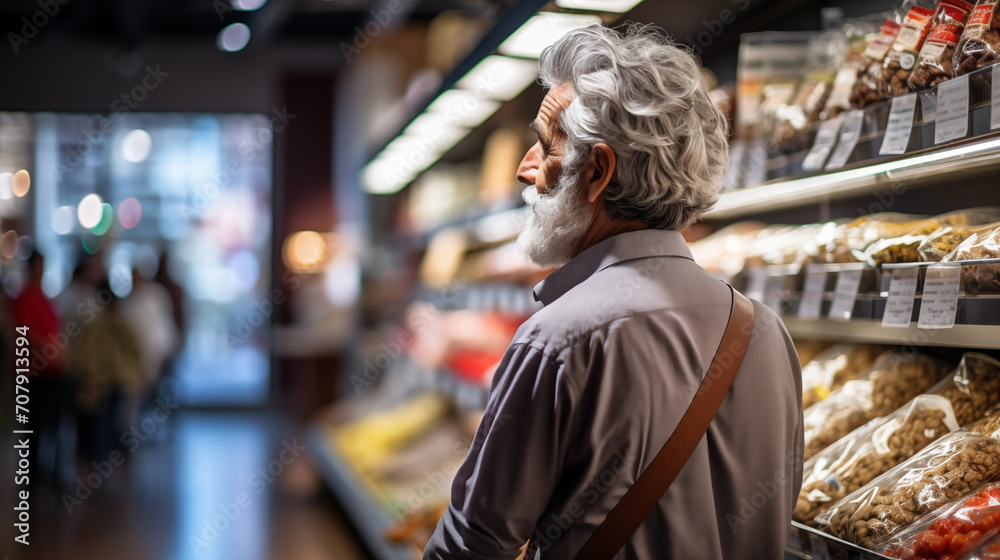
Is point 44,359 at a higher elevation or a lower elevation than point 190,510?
higher

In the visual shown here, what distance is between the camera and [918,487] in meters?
1.33

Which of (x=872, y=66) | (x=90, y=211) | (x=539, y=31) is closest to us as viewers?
(x=872, y=66)

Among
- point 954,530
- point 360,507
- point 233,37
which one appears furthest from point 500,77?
point 233,37

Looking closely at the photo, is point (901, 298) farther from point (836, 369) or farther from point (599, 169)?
point (599, 169)

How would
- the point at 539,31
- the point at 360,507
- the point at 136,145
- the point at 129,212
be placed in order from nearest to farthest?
the point at 539,31
the point at 360,507
the point at 129,212
the point at 136,145

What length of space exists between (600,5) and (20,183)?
33.0 feet

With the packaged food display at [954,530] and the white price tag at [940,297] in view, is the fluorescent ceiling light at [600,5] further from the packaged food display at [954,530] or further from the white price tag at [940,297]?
Answer: the packaged food display at [954,530]

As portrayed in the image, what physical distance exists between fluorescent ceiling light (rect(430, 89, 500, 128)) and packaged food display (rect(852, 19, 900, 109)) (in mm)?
2267

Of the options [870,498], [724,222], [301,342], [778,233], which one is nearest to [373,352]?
[301,342]

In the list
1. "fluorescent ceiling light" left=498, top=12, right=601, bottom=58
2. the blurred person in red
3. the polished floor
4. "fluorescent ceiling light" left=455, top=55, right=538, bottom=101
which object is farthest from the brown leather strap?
the blurred person in red

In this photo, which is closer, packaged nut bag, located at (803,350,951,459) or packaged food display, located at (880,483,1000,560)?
packaged food display, located at (880,483,1000,560)

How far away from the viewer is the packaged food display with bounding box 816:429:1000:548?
1303mm

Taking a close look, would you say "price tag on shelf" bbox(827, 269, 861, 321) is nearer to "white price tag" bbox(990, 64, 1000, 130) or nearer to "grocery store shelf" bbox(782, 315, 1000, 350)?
"grocery store shelf" bbox(782, 315, 1000, 350)

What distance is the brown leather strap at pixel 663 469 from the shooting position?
1.16 m
